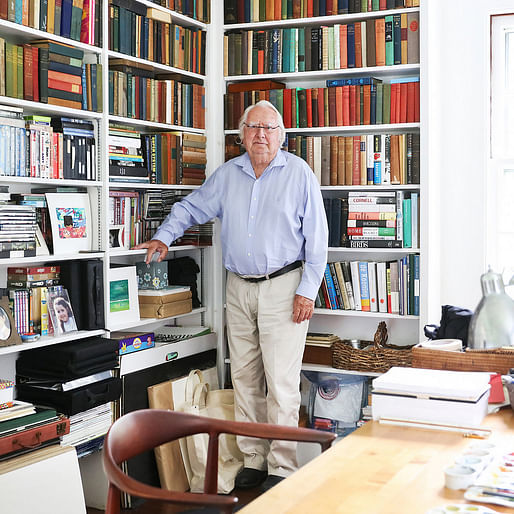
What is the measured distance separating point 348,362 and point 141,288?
4.00ft

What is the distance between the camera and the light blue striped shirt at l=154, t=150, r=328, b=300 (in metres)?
4.01

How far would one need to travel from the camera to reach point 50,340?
3494 millimetres

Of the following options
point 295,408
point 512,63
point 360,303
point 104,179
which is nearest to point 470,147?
point 512,63

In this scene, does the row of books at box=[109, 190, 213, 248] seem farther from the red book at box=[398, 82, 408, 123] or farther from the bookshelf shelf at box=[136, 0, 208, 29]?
the red book at box=[398, 82, 408, 123]

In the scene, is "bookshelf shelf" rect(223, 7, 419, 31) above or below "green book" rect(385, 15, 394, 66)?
above

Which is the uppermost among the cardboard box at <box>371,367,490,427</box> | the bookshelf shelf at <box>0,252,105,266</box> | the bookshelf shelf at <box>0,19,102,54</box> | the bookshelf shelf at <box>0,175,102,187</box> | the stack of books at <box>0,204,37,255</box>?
the bookshelf shelf at <box>0,19,102,54</box>

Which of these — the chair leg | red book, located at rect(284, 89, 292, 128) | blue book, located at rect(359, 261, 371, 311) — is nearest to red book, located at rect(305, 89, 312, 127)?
red book, located at rect(284, 89, 292, 128)

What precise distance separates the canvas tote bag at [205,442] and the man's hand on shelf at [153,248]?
70 cm

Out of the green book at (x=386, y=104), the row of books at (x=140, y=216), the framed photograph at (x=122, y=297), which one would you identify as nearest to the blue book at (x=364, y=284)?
the green book at (x=386, y=104)

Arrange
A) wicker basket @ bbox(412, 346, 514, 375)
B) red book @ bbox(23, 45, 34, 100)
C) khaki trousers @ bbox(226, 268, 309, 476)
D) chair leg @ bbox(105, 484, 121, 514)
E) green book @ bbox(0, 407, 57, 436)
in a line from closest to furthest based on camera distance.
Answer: chair leg @ bbox(105, 484, 121, 514) → wicker basket @ bbox(412, 346, 514, 375) → green book @ bbox(0, 407, 57, 436) → red book @ bbox(23, 45, 34, 100) → khaki trousers @ bbox(226, 268, 309, 476)

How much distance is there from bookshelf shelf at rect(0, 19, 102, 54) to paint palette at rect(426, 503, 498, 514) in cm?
264

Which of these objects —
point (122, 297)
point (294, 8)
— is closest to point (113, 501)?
point (122, 297)

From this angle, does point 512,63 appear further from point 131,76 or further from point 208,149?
point 131,76

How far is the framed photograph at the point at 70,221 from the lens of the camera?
3600 mm
